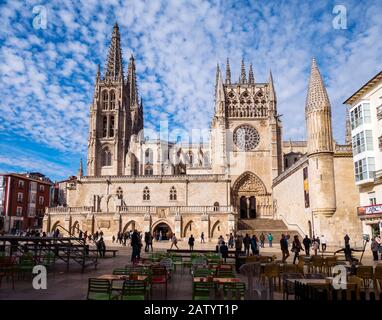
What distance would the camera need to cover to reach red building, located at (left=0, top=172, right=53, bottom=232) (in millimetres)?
47625

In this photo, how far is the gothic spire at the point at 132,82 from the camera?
2928 inches

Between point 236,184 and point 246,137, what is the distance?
6.49 m

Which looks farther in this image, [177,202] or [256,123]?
[256,123]

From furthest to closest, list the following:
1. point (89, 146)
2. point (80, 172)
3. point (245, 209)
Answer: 1. point (89, 146)
2. point (80, 172)
3. point (245, 209)

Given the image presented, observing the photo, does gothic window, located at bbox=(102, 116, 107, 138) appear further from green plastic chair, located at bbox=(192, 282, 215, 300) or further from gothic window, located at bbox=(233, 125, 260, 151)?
green plastic chair, located at bbox=(192, 282, 215, 300)

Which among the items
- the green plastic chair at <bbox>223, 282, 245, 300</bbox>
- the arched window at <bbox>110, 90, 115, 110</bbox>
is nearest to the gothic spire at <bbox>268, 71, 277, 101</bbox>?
the arched window at <bbox>110, 90, 115, 110</bbox>

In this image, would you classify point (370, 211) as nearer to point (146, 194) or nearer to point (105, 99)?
point (146, 194)

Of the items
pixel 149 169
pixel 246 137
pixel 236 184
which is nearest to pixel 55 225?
pixel 236 184

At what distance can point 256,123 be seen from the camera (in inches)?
1767

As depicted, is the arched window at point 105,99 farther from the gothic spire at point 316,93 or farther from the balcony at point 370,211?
the balcony at point 370,211

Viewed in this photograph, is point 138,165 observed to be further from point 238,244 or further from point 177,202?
point 238,244

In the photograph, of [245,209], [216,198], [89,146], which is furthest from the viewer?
[89,146]

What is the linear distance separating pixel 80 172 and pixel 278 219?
28.2 m
